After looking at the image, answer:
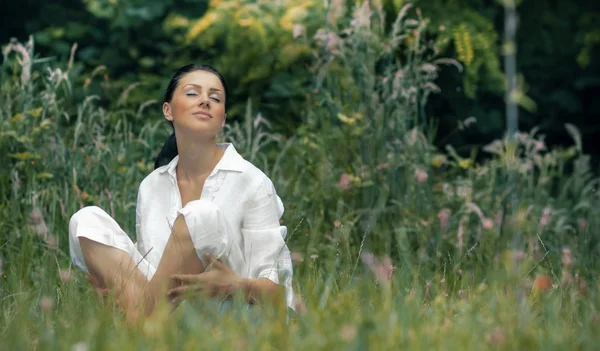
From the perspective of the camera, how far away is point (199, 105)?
2742mm

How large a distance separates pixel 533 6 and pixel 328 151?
2.12 m

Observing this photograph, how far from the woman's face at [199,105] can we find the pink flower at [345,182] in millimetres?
1267

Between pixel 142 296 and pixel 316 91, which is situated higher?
pixel 316 91

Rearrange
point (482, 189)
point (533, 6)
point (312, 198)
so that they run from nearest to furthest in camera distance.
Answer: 1. point (312, 198)
2. point (482, 189)
3. point (533, 6)

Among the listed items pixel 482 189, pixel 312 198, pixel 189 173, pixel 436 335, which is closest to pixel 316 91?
pixel 312 198

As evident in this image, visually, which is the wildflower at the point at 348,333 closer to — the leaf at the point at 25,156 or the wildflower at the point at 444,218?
Answer: the wildflower at the point at 444,218

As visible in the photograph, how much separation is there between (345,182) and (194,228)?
1578 millimetres

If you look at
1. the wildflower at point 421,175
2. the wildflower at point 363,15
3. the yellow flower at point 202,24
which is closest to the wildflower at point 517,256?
the wildflower at point 421,175

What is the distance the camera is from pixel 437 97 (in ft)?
18.5

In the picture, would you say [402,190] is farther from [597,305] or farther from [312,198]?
[597,305]

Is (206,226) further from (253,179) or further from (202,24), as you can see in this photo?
(202,24)

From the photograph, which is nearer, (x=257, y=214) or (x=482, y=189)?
(x=257, y=214)

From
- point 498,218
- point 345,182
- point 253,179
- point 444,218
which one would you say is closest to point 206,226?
point 253,179

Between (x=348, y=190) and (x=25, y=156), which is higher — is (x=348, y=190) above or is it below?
below
